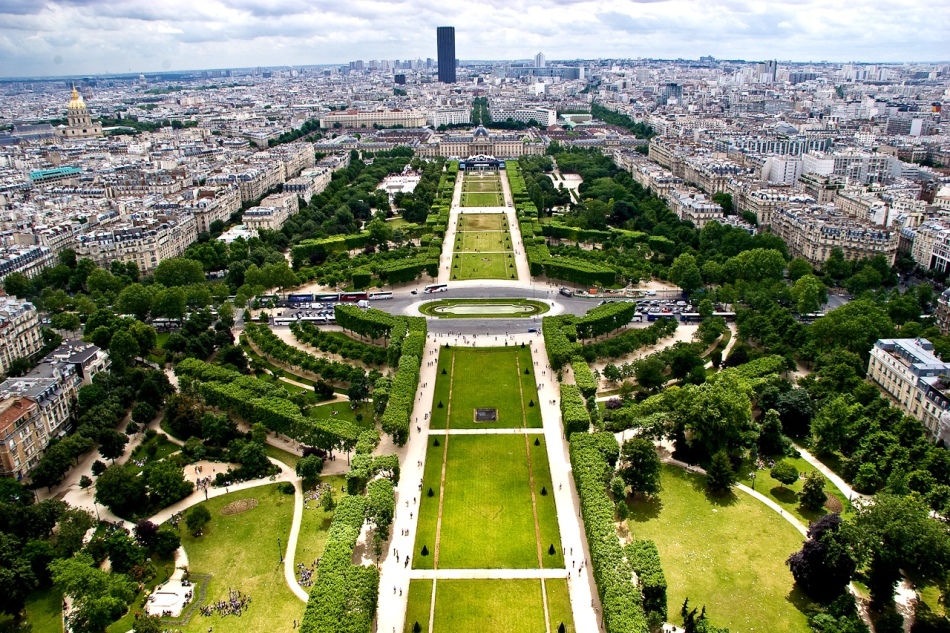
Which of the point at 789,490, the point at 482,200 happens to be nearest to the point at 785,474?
the point at 789,490

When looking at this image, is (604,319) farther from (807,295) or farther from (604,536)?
(604,536)

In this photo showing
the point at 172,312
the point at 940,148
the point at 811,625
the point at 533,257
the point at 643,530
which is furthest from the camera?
the point at 940,148

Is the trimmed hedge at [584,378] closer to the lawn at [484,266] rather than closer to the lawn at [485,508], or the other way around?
the lawn at [485,508]

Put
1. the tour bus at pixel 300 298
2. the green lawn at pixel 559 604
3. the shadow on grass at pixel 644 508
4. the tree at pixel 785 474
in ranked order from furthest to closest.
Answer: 1. the tour bus at pixel 300 298
2. the tree at pixel 785 474
3. the shadow on grass at pixel 644 508
4. the green lawn at pixel 559 604

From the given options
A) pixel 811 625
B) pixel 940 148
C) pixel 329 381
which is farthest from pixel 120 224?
pixel 940 148

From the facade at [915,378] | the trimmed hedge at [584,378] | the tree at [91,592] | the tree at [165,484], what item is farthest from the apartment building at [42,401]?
the facade at [915,378]

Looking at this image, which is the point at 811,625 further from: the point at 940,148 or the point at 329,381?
the point at 940,148
